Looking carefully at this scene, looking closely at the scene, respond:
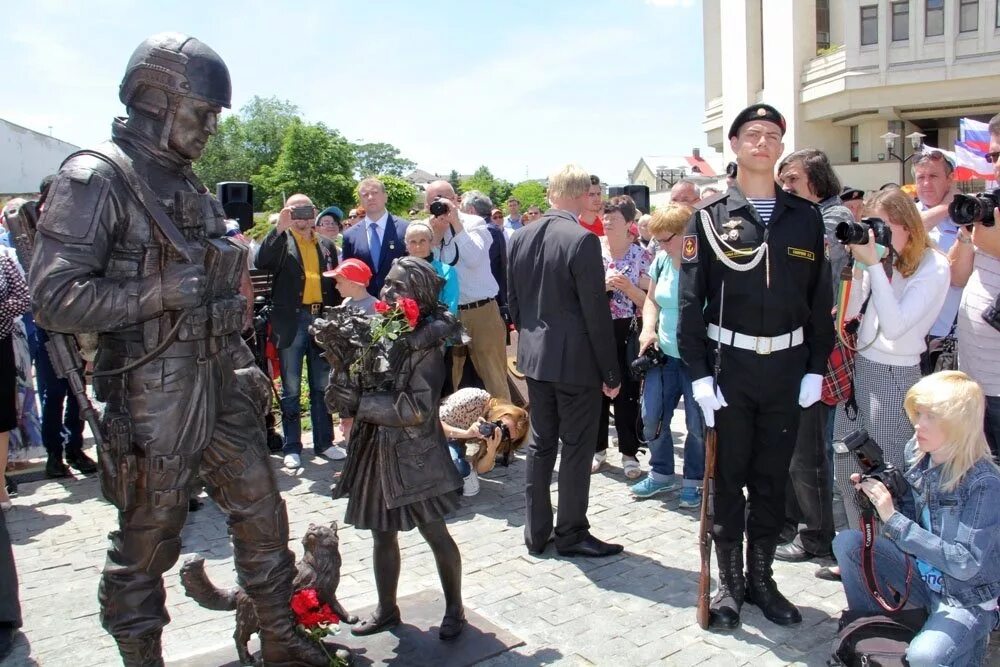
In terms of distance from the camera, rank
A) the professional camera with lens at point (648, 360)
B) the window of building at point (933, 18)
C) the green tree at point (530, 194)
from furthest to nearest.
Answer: the green tree at point (530, 194) < the window of building at point (933, 18) < the professional camera with lens at point (648, 360)

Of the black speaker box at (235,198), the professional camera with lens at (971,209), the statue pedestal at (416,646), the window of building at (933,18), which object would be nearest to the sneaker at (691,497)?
the statue pedestal at (416,646)

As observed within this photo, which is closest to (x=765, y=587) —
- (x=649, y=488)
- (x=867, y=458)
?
(x=867, y=458)

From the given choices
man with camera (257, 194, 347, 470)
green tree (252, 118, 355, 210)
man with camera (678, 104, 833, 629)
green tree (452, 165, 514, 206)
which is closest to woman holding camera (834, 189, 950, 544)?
man with camera (678, 104, 833, 629)

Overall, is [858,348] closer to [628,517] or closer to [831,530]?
[831,530]

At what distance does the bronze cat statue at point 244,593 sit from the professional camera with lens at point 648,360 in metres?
2.69

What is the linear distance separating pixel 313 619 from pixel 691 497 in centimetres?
309

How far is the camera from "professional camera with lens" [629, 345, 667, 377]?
5754mm

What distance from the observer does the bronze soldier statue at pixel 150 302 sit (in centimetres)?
280

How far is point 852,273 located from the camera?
4492mm

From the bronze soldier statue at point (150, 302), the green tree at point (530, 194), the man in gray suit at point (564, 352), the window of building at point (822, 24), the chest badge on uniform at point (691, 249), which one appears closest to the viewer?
the bronze soldier statue at point (150, 302)

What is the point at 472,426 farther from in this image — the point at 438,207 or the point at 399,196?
the point at 399,196

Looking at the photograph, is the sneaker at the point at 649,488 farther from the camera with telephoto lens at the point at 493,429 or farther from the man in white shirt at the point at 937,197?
the man in white shirt at the point at 937,197

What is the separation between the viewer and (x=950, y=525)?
3.30 meters

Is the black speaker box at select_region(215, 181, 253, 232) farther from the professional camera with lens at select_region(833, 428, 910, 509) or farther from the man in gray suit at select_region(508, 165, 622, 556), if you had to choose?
the professional camera with lens at select_region(833, 428, 910, 509)
